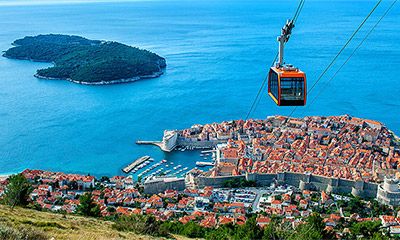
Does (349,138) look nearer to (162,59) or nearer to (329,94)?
(329,94)

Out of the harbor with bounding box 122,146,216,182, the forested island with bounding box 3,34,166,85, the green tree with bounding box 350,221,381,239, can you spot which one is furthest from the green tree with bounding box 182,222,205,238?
the forested island with bounding box 3,34,166,85

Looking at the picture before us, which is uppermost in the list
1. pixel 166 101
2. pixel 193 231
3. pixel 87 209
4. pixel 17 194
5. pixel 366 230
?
pixel 166 101

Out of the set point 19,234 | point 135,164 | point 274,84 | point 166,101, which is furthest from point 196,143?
point 19,234

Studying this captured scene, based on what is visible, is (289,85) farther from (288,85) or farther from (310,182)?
(310,182)

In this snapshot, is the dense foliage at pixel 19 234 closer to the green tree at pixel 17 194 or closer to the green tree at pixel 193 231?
the green tree at pixel 17 194

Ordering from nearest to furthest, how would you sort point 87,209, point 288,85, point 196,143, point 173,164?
point 288,85, point 87,209, point 173,164, point 196,143

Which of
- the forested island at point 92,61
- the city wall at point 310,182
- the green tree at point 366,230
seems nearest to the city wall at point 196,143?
the city wall at point 310,182

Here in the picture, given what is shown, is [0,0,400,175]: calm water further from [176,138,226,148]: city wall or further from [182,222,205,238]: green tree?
[182,222,205,238]: green tree
